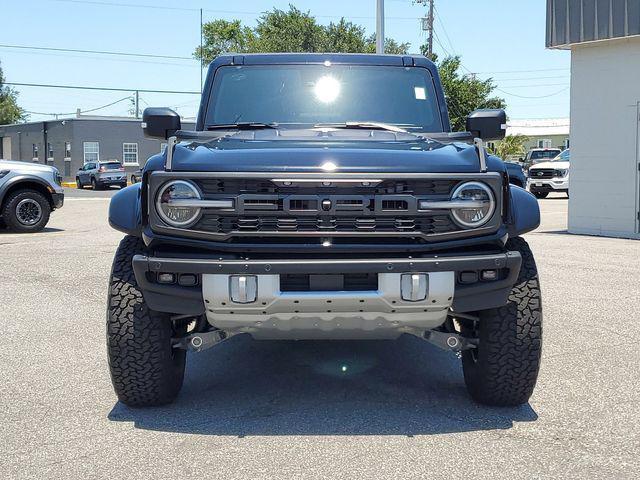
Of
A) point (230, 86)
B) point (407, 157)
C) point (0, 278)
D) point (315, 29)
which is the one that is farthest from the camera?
point (315, 29)

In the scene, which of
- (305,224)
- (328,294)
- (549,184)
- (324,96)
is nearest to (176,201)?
(305,224)

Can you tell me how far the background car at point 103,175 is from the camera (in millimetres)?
42500

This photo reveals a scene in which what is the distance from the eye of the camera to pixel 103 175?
42469 mm

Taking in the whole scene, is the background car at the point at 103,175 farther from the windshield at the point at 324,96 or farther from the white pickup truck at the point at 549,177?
the windshield at the point at 324,96

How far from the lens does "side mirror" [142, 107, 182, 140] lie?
5355mm

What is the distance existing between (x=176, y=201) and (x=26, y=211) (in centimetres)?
1273

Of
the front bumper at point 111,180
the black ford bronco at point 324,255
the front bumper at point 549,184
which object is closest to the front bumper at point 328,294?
the black ford bronco at point 324,255

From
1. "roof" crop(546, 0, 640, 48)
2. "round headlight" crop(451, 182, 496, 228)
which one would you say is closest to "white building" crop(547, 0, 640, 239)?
"roof" crop(546, 0, 640, 48)

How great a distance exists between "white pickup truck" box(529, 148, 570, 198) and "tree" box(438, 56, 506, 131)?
6499 millimetres

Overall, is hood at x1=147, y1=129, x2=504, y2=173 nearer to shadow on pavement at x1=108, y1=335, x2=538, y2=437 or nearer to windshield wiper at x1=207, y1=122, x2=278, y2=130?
windshield wiper at x1=207, y1=122, x2=278, y2=130

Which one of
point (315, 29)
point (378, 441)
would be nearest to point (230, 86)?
point (378, 441)

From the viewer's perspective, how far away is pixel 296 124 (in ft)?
17.7

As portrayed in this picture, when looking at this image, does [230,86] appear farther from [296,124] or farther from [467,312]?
[467,312]

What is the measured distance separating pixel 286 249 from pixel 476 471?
1286 millimetres
